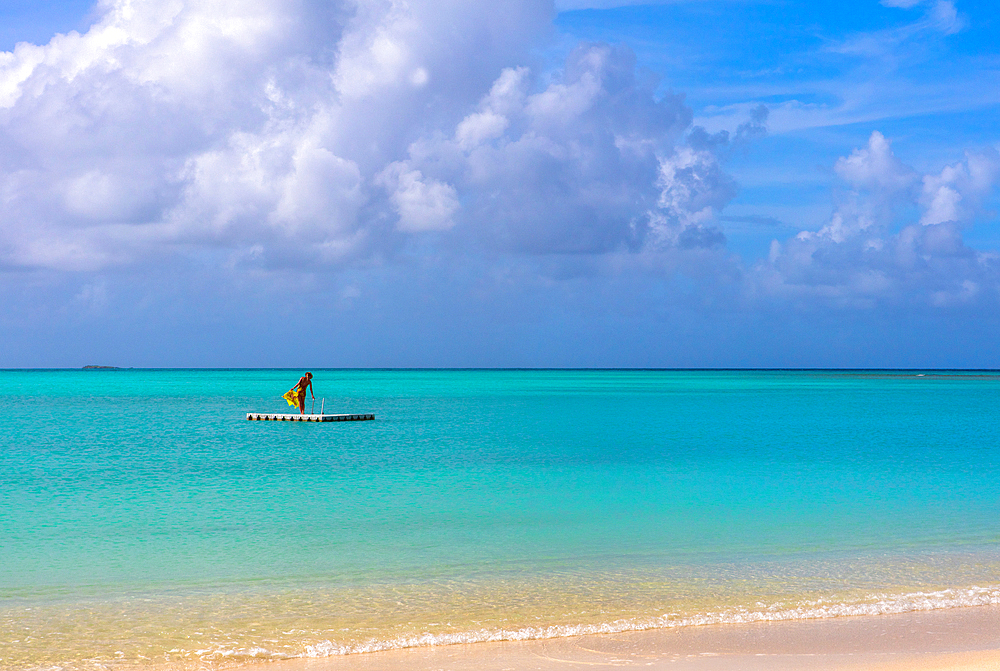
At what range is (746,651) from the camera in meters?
8.13

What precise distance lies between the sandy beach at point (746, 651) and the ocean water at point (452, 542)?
0.36 metres

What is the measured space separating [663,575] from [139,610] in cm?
643

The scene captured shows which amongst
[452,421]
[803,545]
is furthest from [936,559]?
[452,421]

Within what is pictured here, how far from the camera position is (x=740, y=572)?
1143 centimetres

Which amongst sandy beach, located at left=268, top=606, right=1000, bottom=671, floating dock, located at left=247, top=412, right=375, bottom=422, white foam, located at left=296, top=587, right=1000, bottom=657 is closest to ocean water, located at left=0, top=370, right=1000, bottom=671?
white foam, located at left=296, top=587, right=1000, bottom=657

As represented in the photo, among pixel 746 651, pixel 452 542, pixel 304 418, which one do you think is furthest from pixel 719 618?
pixel 304 418

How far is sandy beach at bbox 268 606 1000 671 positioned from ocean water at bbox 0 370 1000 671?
36 centimetres

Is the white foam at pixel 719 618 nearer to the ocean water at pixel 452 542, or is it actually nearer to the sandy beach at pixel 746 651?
the ocean water at pixel 452 542

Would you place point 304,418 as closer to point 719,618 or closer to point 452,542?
point 452,542

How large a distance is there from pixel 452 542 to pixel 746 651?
247 inches

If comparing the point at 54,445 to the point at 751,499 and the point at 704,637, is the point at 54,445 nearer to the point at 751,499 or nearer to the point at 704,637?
the point at 751,499

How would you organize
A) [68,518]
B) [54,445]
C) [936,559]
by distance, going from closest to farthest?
[936,559] → [68,518] → [54,445]

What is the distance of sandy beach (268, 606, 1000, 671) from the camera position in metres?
7.68

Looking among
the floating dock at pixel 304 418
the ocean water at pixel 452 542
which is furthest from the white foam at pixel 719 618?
the floating dock at pixel 304 418
